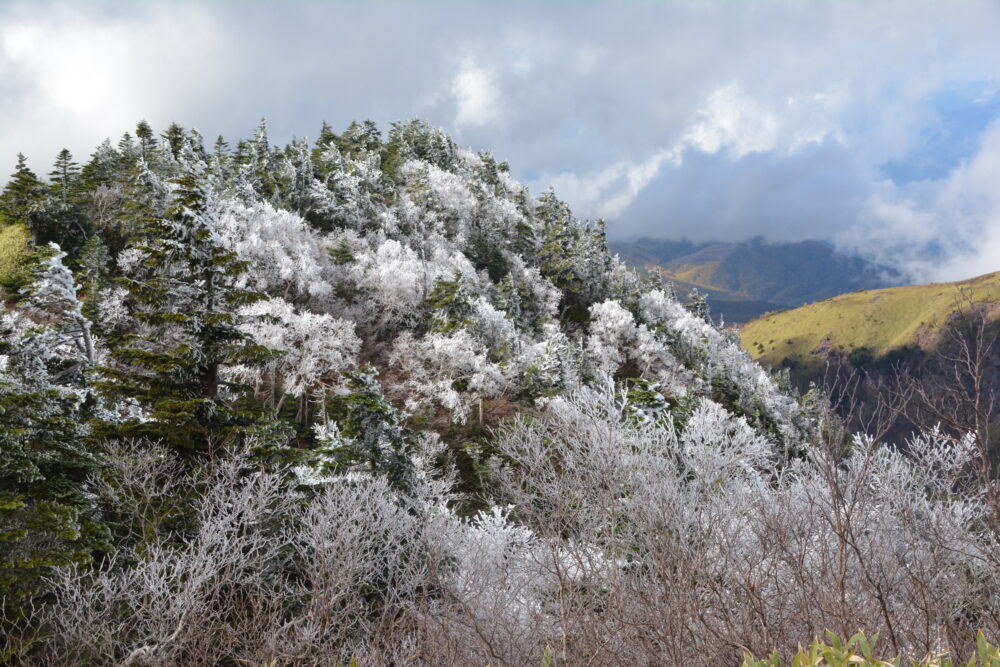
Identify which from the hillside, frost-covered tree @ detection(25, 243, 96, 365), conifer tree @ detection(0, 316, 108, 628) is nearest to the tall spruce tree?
the hillside

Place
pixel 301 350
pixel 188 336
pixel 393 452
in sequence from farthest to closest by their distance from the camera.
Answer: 1. pixel 301 350
2. pixel 393 452
3. pixel 188 336

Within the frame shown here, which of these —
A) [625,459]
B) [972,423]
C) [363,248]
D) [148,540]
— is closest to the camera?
[972,423]

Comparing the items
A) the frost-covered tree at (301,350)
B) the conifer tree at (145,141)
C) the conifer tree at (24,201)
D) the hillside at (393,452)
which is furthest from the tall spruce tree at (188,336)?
the conifer tree at (145,141)

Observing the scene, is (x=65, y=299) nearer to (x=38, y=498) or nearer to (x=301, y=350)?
(x=301, y=350)

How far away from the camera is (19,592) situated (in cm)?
912

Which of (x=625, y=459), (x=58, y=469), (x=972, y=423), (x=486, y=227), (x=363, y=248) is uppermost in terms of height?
(x=486, y=227)

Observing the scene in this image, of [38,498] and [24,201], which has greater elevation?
[24,201]

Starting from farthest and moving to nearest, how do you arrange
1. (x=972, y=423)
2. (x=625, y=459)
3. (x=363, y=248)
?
(x=363, y=248), (x=625, y=459), (x=972, y=423)

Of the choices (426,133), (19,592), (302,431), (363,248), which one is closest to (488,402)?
(302,431)

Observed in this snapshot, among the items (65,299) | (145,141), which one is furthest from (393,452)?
(145,141)

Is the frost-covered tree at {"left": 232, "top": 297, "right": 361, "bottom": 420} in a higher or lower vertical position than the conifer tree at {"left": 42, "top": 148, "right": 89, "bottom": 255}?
lower

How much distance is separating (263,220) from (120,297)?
13280 mm

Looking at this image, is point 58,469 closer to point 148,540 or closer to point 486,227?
point 148,540

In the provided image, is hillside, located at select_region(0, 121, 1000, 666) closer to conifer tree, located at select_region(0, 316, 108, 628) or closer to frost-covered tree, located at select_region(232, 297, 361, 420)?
conifer tree, located at select_region(0, 316, 108, 628)
